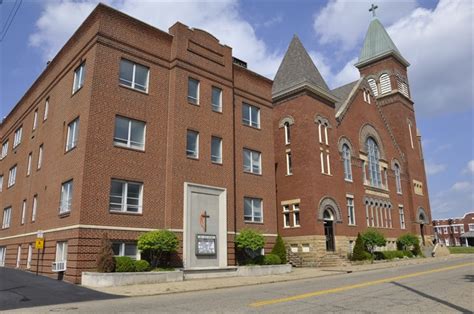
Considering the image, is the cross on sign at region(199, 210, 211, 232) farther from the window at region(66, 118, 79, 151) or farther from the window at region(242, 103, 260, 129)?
the window at region(242, 103, 260, 129)

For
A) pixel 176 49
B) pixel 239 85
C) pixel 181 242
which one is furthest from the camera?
pixel 239 85

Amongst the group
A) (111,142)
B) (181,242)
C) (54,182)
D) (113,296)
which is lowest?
(113,296)

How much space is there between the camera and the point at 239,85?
96.6 feet

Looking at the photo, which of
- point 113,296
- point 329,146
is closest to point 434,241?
point 329,146

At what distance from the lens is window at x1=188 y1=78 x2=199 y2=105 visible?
25359 millimetres

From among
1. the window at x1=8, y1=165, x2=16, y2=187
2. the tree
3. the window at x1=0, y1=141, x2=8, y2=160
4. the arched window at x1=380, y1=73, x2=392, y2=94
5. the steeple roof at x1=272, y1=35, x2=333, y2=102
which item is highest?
the arched window at x1=380, y1=73, x2=392, y2=94

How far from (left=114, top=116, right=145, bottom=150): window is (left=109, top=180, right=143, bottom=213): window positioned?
213cm

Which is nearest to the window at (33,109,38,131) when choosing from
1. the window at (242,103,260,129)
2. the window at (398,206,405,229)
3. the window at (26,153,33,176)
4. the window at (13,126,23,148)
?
the window at (26,153,33,176)

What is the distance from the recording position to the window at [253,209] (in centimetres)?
2769

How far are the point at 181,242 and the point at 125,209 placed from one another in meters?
3.77

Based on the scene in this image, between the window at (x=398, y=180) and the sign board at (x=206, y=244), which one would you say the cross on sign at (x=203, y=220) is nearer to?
the sign board at (x=206, y=244)

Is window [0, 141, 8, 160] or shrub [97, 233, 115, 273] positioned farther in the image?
window [0, 141, 8, 160]

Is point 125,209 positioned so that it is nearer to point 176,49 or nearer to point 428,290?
point 176,49

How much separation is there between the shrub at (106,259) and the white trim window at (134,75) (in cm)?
907
